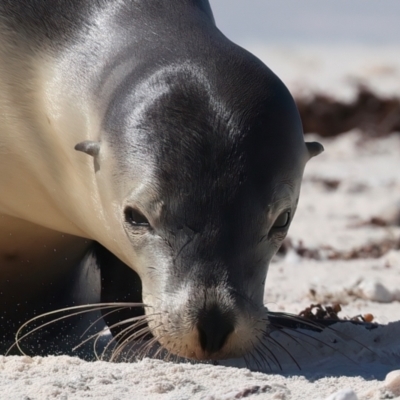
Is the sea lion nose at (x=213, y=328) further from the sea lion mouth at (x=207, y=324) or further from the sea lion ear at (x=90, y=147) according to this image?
the sea lion ear at (x=90, y=147)

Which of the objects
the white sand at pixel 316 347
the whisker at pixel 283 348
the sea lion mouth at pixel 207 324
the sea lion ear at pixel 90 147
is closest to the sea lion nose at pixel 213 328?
the sea lion mouth at pixel 207 324

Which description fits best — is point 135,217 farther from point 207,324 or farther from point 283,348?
point 283,348

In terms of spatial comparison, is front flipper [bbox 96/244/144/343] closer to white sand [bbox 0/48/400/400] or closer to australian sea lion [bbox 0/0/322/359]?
australian sea lion [bbox 0/0/322/359]

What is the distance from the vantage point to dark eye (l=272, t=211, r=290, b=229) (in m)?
4.55

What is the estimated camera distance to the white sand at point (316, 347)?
4.07 meters

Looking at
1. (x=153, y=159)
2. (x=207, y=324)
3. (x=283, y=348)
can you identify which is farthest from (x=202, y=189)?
(x=283, y=348)

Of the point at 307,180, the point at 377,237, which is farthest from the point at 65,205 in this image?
the point at 307,180

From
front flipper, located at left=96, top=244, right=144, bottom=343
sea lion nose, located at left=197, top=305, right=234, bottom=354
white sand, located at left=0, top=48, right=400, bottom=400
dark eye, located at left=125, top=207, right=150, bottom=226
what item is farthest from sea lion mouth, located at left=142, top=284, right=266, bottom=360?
front flipper, located at left=96, top=244, right=144, bottom=343

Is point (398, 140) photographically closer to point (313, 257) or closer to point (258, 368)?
point (313, 257)

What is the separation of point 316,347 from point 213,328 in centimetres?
110

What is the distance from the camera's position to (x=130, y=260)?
15.5 ft

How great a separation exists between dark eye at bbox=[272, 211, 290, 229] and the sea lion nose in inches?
21.8

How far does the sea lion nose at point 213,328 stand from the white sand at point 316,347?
16 cm

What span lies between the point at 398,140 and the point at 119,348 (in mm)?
10124
